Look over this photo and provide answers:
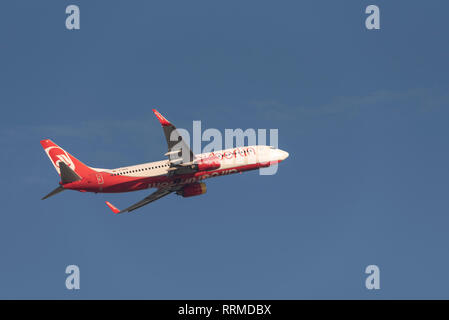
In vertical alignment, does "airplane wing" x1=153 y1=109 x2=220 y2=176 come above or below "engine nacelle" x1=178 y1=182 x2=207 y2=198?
above

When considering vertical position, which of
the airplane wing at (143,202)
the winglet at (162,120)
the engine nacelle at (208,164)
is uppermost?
the winglet at (162,120)

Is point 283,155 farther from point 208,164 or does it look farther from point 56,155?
point 56,155

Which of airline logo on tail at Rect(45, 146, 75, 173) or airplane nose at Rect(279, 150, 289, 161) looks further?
airplane nose at Rect(279, 150, 289, 161)

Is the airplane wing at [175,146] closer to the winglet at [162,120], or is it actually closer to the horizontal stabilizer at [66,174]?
the winglet at [162,120]

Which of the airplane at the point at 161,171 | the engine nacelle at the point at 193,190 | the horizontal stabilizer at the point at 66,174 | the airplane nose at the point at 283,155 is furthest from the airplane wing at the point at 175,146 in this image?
the airplane nose at the point at 283,155

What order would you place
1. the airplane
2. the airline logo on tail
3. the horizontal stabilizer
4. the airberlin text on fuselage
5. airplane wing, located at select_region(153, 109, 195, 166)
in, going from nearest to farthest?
1. airplane wing, located at select_region(153, 109, 195, 166)
2. the horizontal stabilizer
3. the airplane
4. the airline logo on tail
5. the airberlin text on fuselage

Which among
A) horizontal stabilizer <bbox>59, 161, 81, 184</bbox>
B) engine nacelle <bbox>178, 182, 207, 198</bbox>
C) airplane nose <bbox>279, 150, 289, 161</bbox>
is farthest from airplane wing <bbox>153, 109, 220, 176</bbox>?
airplane nose <bbox>279, 150, 289, 161</bbox>

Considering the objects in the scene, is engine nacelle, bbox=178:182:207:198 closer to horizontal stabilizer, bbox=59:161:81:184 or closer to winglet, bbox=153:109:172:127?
winglet, bbox=153:109:172:127

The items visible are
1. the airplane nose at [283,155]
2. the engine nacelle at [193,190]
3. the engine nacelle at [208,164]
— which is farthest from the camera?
the airplane nose at [283,155]

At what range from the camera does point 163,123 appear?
370 ft

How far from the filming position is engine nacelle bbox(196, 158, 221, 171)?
404 feet

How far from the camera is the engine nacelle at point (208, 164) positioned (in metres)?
123

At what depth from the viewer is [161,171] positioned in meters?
122

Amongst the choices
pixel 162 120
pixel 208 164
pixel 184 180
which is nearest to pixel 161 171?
pixel 184 180
